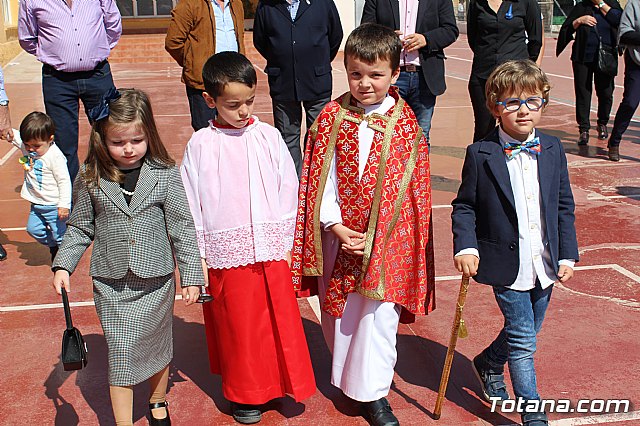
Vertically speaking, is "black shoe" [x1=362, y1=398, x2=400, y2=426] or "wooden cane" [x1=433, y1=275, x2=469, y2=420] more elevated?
"wooden cane" [x1=433, y1=275, x2=469, y2=420]

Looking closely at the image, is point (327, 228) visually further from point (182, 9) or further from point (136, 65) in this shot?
point (136, 65)

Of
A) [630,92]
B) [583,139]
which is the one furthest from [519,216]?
[583,139]

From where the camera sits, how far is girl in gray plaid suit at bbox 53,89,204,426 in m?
3.11

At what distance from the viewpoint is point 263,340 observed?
3490mm

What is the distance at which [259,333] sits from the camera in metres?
3.48

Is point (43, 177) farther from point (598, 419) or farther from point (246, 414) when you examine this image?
point (598, 419)

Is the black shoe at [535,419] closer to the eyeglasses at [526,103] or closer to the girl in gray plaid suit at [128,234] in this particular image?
the eyeglasses at [526,103]

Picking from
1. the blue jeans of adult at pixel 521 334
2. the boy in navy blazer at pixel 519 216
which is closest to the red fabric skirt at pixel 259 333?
the boy in navy blazer at pixel 519 216

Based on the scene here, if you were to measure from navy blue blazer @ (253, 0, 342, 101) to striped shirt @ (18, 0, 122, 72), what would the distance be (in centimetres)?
137

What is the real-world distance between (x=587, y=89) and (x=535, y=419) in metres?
7.49

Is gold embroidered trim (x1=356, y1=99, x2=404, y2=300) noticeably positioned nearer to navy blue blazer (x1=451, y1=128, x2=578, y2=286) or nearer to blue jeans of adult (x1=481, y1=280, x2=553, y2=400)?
navy blue blazer (x1=451, y1=128, x2=578, y2=286)

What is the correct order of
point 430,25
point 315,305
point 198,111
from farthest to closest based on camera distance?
point 198,111 → point 430,25 → point 315,305

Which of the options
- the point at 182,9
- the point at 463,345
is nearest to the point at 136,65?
the point at 182,9

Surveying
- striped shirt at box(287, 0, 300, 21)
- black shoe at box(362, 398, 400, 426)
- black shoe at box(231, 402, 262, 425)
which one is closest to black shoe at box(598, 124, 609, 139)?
striped shirt at box(287, 0, 300, 21)
